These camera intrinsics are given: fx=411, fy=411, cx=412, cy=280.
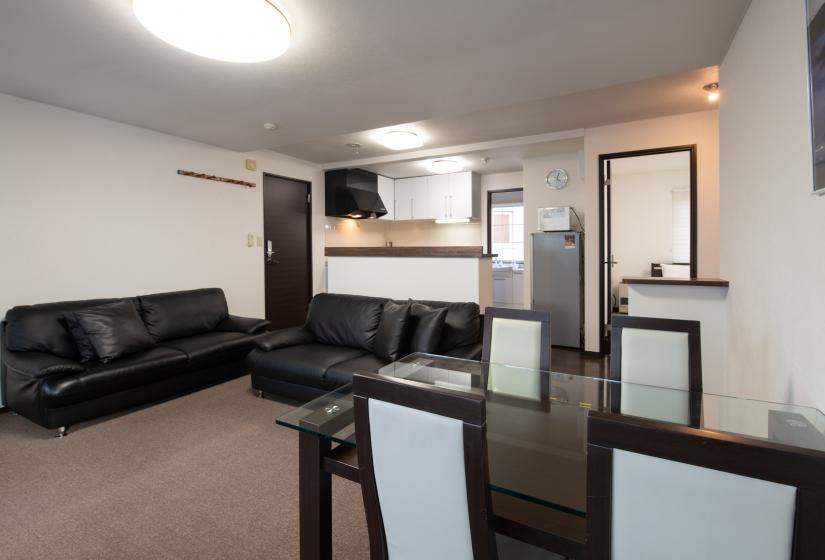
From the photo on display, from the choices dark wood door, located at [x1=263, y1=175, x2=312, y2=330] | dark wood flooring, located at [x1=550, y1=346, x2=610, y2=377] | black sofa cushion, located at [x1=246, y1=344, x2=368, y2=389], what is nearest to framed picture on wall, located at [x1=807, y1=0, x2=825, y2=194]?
black sofa cushion, located at [x1=246, y1=344, x2=368, y2=389]

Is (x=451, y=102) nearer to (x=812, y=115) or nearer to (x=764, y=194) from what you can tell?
(x=764, y=194)

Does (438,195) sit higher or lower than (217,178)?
higher

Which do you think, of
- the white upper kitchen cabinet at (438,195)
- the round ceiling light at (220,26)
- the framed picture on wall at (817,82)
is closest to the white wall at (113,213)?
the round ceiling light at (220,26)

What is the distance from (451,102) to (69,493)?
3.53 m

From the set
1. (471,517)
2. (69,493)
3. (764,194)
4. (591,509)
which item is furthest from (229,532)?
(764,194)

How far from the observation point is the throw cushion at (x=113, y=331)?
313 cm

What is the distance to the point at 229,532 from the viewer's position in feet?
5.92

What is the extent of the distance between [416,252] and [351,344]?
137 centimetres

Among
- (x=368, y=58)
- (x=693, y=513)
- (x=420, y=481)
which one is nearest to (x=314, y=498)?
(x=420, y=481)

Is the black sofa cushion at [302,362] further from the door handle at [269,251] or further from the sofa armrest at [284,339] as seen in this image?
the door handle at [269,251]

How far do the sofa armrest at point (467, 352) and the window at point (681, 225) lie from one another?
553cm

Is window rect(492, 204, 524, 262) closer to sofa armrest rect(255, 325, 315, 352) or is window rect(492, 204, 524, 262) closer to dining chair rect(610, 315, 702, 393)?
sofa armrest rect(255, 325, 315, 352)

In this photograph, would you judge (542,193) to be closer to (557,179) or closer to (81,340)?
(557,179)

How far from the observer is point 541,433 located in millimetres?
1374
